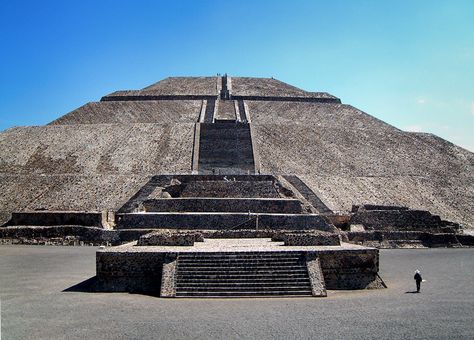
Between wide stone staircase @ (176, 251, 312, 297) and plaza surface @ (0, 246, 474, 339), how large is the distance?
0.46 m

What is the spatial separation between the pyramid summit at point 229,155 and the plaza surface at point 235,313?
11.5 meters

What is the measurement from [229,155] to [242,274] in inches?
767

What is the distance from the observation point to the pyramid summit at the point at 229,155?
24422 millimetres

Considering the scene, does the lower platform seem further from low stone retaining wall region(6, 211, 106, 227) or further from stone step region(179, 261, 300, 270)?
low stone retaining wall region(6, 211, 106, 227)

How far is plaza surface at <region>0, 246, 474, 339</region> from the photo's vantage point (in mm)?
7016

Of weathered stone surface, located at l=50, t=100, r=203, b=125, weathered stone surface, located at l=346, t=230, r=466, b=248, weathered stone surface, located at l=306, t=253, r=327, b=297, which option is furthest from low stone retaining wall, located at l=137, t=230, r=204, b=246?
weathered stone surface, located at l=50, t=100, r=203, b=125

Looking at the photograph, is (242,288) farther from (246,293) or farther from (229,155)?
(229,155)

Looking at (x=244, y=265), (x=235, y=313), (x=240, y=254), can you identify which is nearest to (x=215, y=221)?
(x=240, y=254)

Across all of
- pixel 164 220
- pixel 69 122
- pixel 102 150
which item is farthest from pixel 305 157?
pixel 69 122

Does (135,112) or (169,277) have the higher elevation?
(135,112)

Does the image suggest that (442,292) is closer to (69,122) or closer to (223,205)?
(223,205)

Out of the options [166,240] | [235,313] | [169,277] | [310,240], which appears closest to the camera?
[235,313]

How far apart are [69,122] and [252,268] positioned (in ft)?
97.0

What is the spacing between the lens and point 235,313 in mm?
8180
